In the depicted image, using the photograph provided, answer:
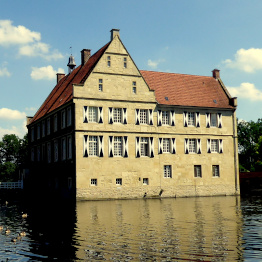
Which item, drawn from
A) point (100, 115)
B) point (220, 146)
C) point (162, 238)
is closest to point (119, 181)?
point (100, 115)

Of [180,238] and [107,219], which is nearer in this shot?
[180,238]

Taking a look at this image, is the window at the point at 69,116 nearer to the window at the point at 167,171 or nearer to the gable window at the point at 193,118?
the window at the point at 167,171

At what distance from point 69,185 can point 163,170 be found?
10115 mm

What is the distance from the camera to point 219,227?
62.0 ft

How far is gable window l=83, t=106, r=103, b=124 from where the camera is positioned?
41.9 m

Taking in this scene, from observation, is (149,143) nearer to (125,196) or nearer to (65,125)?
(125,196)

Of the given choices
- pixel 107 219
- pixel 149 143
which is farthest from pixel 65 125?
pixel 107 219

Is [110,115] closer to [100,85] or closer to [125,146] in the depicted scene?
[100,85]

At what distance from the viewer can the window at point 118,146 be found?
43.2 metres

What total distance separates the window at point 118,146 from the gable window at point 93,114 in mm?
2537

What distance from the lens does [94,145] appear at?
42.3 m

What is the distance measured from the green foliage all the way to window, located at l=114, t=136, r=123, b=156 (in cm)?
5172

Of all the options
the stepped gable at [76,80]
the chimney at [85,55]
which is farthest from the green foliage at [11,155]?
Result: the chimney at [85,55]

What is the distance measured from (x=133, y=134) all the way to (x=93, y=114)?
4721 millimetres
